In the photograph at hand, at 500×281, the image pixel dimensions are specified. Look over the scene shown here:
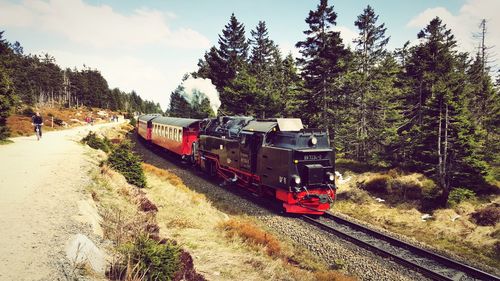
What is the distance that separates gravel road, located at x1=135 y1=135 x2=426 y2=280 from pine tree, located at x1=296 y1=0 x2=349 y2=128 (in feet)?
35.8

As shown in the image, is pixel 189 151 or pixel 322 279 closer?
pixel 322 279

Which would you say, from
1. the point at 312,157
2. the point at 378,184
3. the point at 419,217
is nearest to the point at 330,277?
the point at 312,157

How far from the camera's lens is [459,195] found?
15367 millimetres

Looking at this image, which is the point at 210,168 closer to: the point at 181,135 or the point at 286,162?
the point at 181,135

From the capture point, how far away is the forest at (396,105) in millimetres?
16016

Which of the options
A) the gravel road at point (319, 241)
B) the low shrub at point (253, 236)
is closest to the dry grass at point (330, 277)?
the gravel road at point (319, 241)

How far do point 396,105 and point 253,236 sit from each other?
70.4 feet

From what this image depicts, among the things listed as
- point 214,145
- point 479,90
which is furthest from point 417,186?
point 479,90

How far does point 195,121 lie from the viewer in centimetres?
2197

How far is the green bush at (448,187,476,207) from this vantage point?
1524 centimetres

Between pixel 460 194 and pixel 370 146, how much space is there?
10984 millimetres

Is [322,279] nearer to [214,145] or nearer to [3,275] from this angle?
[3,275]

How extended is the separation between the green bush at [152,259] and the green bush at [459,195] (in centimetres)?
1470

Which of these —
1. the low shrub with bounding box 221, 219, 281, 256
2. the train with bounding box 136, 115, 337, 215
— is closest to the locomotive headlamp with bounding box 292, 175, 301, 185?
the train with bounding box 136, 115, 337, 215
